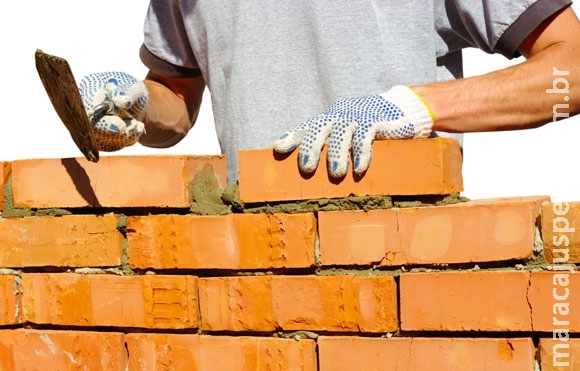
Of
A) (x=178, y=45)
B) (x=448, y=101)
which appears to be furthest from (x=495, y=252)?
(x=178, y=45)

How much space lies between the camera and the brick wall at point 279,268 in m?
2.10

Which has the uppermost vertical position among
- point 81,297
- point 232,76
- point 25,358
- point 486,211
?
point 232,76

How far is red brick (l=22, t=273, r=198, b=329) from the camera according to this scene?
234cm

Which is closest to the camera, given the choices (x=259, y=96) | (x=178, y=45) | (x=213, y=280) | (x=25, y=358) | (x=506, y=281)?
(x=506, y=281)

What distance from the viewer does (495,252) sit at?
6.91 ft

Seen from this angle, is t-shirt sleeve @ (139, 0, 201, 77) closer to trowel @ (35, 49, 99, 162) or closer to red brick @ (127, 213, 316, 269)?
trowel @ (35, 49, 99, 162)

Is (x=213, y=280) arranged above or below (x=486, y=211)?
below

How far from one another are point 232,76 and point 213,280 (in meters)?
0.90

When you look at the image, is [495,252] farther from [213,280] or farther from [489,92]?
[213,280]

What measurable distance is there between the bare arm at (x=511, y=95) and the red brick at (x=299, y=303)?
1.65ft

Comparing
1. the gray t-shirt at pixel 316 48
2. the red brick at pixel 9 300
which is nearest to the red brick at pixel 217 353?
the red brick at pixel 9 300

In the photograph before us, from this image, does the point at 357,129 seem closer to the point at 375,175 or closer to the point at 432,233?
the point at 375,175

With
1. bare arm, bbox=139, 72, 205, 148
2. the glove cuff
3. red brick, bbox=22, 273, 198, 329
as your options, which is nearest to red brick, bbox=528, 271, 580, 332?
the glove cuff

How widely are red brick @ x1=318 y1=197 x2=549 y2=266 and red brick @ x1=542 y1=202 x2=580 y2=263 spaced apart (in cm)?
4
